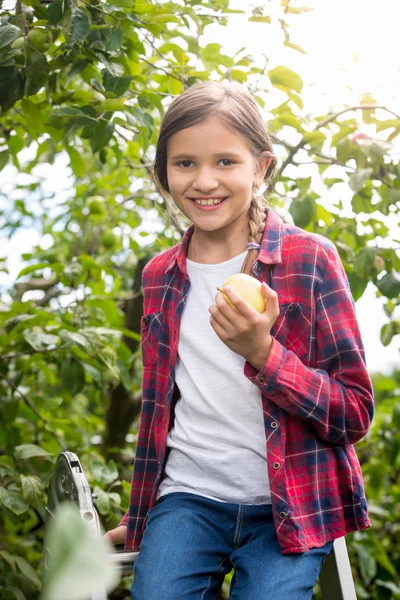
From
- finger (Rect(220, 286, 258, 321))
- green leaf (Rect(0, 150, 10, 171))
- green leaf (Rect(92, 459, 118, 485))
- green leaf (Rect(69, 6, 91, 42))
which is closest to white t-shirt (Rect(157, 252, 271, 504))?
finger (Rect(220, 286, 258, 321))

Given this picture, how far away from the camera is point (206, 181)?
1345 millimetres

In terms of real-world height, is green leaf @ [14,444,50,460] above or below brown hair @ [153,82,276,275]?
below

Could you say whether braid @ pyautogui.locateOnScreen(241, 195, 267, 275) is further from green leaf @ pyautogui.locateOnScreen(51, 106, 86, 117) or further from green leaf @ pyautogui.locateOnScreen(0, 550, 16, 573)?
green leaf @ pyautogui.locateOnScreen(0, 550, 16, 573)

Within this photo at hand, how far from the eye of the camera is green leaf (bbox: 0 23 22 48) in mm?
1468

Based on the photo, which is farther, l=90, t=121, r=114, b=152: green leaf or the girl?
l=90, t=121, r=114, b=152: green leaf

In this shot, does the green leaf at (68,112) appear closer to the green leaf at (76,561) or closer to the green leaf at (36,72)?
the green leaf at (36,72)

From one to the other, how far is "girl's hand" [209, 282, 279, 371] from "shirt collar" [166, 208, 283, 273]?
169 millimetres

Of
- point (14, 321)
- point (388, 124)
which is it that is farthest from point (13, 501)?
point (388, 124)

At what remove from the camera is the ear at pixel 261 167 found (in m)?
1.47

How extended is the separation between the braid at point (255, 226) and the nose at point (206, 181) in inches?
5.9

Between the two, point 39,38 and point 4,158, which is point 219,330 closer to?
point 39,38

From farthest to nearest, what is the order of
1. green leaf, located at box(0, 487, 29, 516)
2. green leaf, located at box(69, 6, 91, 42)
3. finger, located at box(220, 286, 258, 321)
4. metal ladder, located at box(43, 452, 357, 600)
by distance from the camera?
green leaf, located at box(0, 487, 29, 516) < green leaf, located at box(69, 6, 91, 42) < finger, located at box(220, 286, 258, 321) < metal ladder, located at box(43, 452, 357, 600)

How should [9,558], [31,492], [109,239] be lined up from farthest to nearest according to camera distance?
[109,239], [9,558], [31,492]

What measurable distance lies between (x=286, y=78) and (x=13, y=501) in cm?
119
